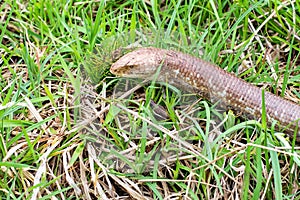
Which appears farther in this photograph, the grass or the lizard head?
the lizard head

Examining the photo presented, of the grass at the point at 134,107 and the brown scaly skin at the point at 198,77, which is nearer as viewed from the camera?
the grass at the point at 134,107

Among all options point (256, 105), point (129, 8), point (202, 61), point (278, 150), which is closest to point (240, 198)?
point (278, 150)

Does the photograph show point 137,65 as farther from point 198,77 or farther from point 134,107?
point 198,77

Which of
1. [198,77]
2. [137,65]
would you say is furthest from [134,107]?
[198,77]

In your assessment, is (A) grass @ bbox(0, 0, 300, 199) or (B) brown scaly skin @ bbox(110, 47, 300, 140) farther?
(B) brown scaly skin @ bbox(110, 47, 300, 140)
